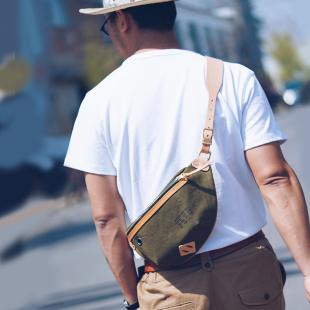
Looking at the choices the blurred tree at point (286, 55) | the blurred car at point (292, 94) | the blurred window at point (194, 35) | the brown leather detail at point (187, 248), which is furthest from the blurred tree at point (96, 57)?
the brown leather detail at point (187, 248)

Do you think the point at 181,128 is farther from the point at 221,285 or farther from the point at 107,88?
the point at 221,285

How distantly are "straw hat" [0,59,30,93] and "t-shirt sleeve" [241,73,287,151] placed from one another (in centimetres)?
1129

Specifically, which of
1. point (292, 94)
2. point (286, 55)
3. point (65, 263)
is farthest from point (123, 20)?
point (286, 55)

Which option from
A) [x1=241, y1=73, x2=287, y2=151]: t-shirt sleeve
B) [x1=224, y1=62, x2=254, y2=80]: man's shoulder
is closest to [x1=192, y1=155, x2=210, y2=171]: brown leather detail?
[x1=241, y1=73, x2=287, y2=151]: t-shirt sleeve

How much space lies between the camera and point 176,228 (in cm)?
138

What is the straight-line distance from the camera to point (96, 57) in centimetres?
1359

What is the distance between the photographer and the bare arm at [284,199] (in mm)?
1412

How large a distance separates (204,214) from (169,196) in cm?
12

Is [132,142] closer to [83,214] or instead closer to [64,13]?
[83,214]

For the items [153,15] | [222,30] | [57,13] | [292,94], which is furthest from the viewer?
[292,94]

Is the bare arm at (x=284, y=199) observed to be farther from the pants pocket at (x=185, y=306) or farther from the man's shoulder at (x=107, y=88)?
the man's shoulder at (x=107, y=88)

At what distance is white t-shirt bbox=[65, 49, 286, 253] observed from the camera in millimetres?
1416

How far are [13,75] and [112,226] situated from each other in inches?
453

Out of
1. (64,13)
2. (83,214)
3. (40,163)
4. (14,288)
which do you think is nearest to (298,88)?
(64,13)
